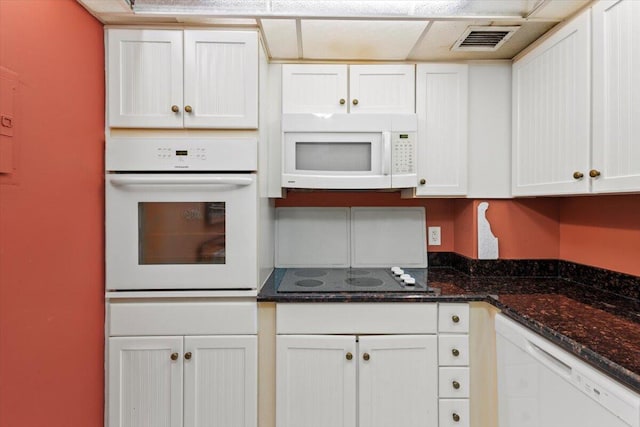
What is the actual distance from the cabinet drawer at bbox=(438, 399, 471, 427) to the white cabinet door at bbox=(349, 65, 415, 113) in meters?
1.51

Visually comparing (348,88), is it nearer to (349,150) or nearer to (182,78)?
(349,150)

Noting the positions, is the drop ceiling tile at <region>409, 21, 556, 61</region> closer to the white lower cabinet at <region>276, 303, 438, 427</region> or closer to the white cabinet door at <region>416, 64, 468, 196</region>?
the white cabinet door at <region>416, 64, 468, 196</region>

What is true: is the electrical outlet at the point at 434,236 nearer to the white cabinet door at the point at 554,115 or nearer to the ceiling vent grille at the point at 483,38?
the white cabinet door at the point at 554,115

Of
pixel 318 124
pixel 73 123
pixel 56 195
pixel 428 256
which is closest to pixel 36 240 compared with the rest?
pixel 56 195

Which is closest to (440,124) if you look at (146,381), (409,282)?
(409,282)

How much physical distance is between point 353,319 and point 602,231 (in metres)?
1.34

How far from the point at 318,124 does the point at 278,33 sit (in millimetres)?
478

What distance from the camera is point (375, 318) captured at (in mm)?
1548

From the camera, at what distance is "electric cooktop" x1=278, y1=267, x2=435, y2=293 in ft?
5.37

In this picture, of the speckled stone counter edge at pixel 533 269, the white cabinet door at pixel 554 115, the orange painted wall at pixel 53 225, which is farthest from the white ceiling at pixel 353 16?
the speckled stone counter edge at pixel 533 269

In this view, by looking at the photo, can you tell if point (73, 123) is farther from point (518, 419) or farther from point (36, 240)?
point (518, 419)

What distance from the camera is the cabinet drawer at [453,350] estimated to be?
1541 mm

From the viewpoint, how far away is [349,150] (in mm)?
1809

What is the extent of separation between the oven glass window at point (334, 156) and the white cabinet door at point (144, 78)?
0.64 metres
